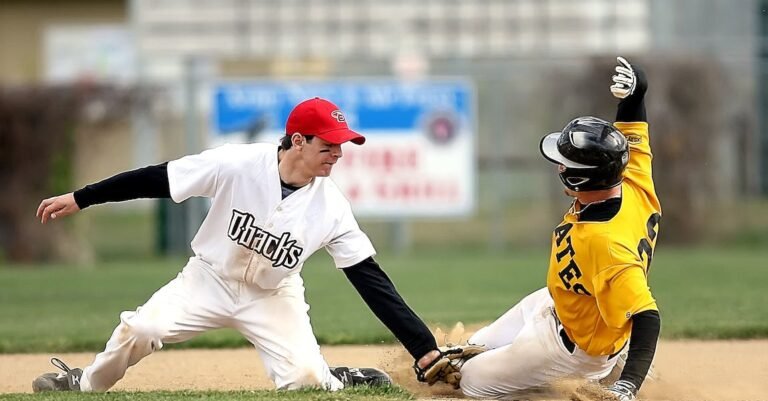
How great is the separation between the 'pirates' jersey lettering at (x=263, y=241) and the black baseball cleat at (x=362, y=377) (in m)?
0.72

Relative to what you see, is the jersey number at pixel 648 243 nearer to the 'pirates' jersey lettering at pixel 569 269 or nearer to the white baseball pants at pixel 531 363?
the 'pirates' jersey lettering at pixel 569 269

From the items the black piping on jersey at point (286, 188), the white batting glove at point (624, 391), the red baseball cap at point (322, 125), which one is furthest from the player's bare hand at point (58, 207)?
the white batting glove at point (624, 391)

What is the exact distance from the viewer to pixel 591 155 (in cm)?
527

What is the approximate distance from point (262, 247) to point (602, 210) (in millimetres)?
1568

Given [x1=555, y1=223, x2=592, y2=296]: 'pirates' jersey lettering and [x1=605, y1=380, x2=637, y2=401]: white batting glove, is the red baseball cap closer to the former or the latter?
[x1=555, y1=223, x2=592, y2=296]: 'pirates' jersey lettering

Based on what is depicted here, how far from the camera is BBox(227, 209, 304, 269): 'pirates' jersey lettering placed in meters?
5.71

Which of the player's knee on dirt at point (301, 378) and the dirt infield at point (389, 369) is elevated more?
the player's knee on dirt at point (301, 378)

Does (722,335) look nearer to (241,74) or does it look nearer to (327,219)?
(327,219)

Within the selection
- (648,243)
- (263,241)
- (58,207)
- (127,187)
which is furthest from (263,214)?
(648,243)

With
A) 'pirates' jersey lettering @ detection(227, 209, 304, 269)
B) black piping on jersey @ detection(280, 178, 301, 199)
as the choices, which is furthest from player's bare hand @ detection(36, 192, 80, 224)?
black piping on jersey @ detection(280, 178, 301, 199)

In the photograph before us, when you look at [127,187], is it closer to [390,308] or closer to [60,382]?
[60,382]

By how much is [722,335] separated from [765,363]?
1242 millimetres

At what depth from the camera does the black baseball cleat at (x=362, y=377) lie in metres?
6.02

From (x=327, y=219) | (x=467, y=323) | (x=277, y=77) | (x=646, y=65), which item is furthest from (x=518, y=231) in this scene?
(x=327, y=219)
